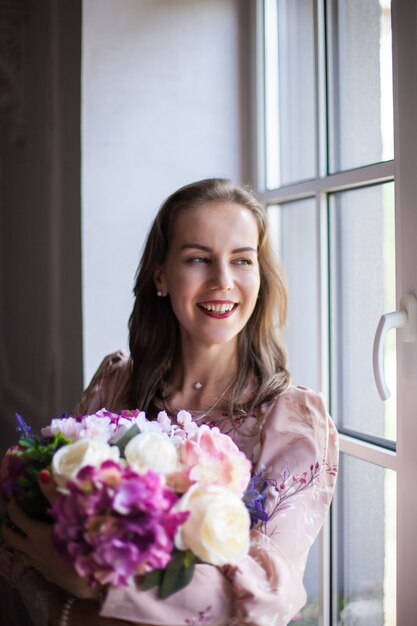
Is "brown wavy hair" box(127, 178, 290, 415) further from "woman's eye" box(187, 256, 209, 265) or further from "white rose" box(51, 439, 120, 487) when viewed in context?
"white rose" box(51, 439, 120, 487)

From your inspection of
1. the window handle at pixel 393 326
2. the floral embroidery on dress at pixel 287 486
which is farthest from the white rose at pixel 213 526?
the window handle at pixel 393 326

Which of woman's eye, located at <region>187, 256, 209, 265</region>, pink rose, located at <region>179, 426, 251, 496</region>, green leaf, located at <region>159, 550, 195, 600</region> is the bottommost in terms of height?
green leaf, located at <region>159, 550, 195, 600</region>

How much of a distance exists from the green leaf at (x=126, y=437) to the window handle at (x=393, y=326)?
570mm

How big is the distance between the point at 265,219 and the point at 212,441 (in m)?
0.78

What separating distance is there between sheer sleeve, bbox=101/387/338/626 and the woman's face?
22 centimetres

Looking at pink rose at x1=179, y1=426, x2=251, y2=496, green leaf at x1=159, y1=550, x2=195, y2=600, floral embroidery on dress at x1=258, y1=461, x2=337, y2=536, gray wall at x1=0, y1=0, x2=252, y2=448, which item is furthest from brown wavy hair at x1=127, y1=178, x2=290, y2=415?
green leaf at x1=159, y1=550, x2=195, y2=600

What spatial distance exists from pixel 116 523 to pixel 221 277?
764 mm

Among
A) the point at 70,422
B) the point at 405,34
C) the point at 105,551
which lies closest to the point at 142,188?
the point at 405,34

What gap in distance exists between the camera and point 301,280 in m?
2.15

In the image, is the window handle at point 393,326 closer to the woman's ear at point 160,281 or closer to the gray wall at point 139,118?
the woman's ear at point 160,281

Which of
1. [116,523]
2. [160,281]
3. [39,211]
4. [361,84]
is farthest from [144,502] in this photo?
[39,211]

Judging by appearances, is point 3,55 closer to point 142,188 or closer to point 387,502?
point 142,188

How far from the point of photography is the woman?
1.21 m

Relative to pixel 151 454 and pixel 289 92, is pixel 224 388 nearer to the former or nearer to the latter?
pixel 151 454
